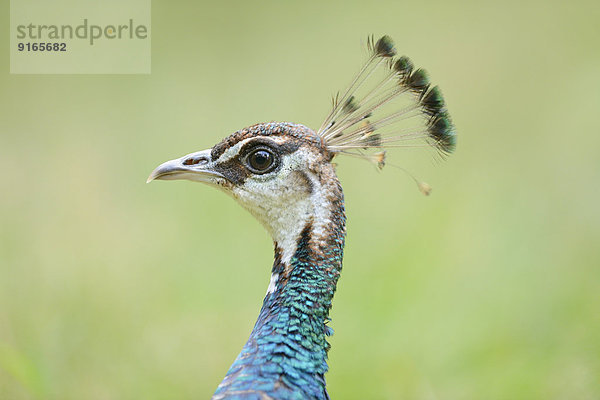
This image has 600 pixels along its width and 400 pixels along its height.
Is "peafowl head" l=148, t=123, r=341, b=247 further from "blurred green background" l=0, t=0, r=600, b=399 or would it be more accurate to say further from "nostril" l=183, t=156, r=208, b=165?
"blurred green background" l=0, t=0, r=600, b=399

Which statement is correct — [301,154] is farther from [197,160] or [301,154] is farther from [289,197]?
[197,160]

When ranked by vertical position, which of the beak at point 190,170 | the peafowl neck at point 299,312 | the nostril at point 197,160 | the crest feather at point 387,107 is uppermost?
the crest feather at point 387,107

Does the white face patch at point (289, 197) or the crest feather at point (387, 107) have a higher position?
the crest feather at point (387, 107)

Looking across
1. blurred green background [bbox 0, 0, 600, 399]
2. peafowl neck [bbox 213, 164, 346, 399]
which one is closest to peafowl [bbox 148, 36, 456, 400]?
peafowl neck [bbox 213, 164, 346, 399]

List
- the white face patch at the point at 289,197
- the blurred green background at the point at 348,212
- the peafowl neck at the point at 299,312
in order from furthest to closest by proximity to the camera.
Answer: the blurred green background at the point at 348,212, the white face patch at the point at 289,197, the peafowl neck at the point at 299,312

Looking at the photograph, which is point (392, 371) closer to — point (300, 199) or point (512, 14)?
point (300, 199)

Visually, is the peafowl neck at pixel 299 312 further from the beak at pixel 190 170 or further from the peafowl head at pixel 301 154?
the beak at pixel 190 170

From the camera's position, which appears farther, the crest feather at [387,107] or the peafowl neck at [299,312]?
the crest feather at [387,107]

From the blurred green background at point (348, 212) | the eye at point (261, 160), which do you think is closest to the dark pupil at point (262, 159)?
the eye at point (261, 160)
